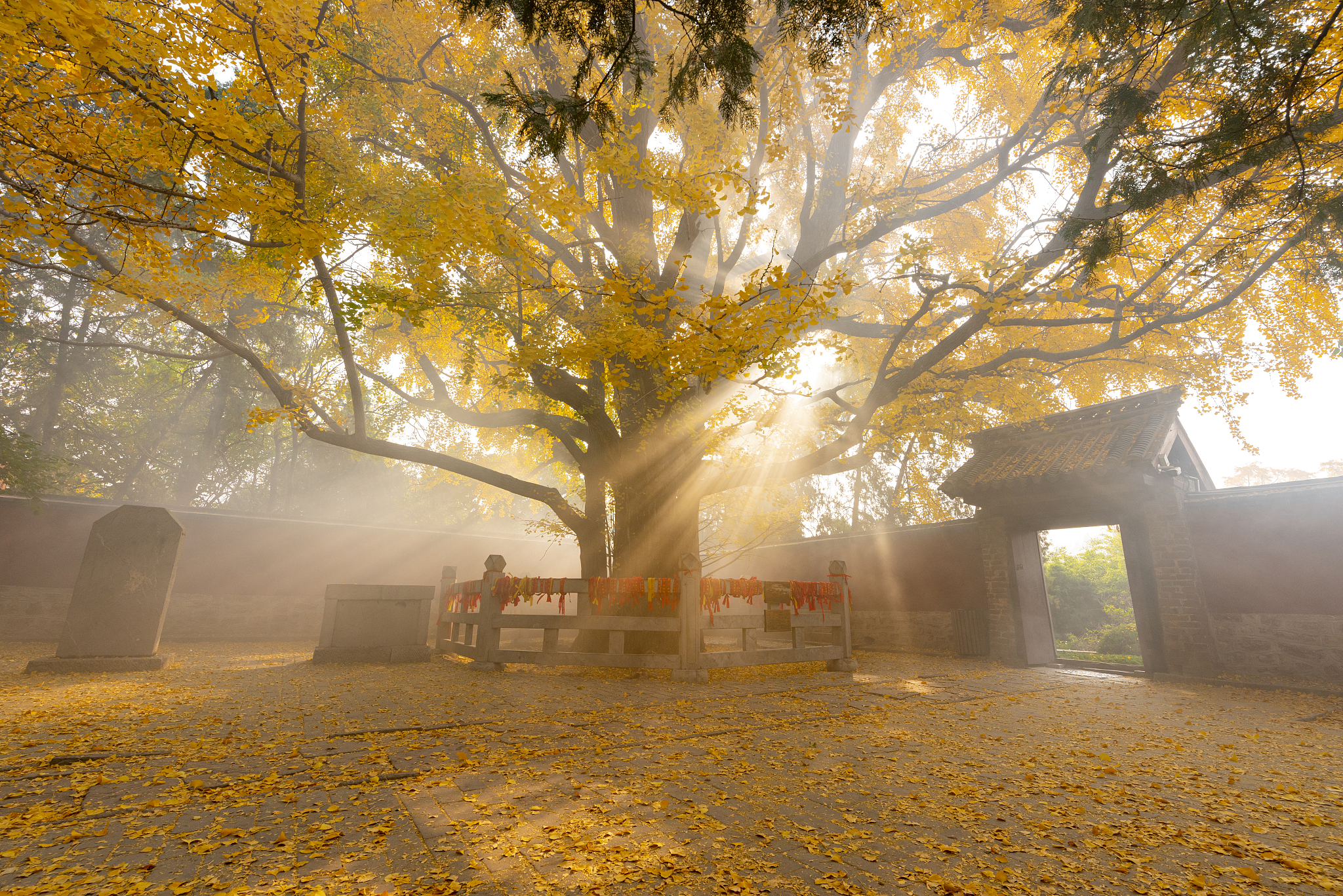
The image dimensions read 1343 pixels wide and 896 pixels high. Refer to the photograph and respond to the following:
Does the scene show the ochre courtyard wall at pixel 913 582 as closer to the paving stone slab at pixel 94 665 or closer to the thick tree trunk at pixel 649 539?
the thick tree trunk at pixel 649 539

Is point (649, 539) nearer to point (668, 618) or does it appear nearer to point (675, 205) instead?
point (668, 618)

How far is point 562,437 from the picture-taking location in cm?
1055

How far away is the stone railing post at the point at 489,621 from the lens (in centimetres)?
880

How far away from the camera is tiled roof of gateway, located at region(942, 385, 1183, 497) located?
34.6ft

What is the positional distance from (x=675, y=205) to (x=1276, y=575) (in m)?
11.6

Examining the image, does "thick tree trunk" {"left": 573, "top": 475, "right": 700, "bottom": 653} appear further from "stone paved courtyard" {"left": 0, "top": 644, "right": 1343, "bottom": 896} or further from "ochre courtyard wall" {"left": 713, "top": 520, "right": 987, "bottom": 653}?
"ochre courtyard wall" {"left": 713, "top": 520, "right": 987, "bottom": 653}

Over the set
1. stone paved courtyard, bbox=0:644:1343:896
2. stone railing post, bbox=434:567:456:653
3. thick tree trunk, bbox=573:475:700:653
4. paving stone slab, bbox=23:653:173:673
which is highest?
thick tree trunk, bbox=573:475:700:653

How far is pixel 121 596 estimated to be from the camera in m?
8.16

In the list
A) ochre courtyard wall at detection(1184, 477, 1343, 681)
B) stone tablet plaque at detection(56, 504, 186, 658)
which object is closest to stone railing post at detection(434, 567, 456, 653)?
stone tablet plaque at detection(56, 504, 186, 658)

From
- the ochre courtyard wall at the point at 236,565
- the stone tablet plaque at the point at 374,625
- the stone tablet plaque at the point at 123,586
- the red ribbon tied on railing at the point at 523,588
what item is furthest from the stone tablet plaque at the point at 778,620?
the ochre courtyard wall at the point at 236,565

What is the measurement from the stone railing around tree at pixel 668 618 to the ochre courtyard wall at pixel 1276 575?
21.4 feet

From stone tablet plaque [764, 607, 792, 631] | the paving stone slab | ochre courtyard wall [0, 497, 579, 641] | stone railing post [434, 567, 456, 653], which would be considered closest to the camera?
the paving stone slab

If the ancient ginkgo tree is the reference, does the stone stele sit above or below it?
below

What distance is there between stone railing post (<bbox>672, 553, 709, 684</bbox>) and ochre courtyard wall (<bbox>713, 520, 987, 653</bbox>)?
830 cm
